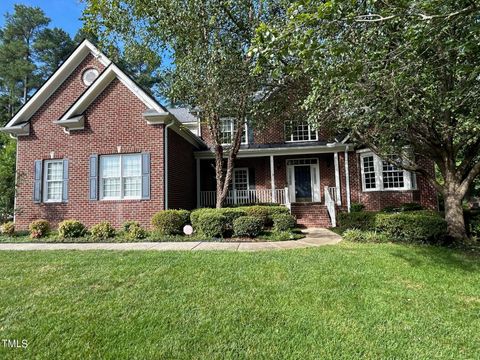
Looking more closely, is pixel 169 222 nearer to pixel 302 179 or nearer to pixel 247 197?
pixel 247 197

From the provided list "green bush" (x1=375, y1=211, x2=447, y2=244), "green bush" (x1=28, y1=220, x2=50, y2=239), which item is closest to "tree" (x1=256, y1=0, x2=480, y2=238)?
"green bush" (x1=375, y1=211, x2=447, y2=244)

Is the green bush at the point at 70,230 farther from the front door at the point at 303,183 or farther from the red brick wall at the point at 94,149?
the front door at the point at 303,183

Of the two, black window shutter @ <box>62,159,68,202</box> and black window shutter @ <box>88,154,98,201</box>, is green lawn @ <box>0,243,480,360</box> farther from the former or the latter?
black window shutter @ <box>62,159,68,202</box>

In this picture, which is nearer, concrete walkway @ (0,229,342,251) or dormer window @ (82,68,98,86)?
concrete walkway @ (0,229,342,251)

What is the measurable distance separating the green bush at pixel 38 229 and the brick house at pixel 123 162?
905mm

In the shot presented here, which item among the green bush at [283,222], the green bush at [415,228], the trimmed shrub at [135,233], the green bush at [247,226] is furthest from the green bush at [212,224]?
the green bush at [415,228]

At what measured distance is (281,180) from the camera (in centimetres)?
1512

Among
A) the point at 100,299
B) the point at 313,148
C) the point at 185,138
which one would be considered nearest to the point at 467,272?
the point at 100,299

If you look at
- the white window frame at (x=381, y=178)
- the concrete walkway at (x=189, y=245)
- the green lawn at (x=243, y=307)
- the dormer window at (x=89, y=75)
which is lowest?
the green lawn at (x=243, y=307)

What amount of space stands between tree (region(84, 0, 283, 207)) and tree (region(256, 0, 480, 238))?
2185 mm

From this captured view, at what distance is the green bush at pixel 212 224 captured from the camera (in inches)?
374

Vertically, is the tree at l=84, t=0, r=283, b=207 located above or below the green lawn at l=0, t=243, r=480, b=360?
above

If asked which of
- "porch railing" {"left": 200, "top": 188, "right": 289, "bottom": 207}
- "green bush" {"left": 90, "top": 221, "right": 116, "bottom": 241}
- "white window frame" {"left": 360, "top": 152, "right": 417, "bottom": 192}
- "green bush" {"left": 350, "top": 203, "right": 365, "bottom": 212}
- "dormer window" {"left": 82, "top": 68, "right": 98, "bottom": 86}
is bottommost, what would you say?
"green bush" {"left": 90, "top": 221, "right": 116, "bottom": 241}

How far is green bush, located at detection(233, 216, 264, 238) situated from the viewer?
947 cm
